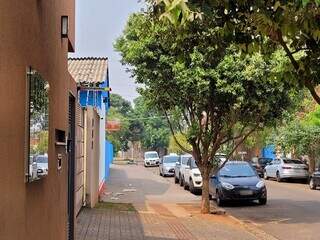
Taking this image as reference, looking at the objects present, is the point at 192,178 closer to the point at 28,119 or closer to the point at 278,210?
the point at 278,210

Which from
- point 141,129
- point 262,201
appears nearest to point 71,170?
point 262,201

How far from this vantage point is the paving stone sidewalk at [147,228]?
42.8 feet

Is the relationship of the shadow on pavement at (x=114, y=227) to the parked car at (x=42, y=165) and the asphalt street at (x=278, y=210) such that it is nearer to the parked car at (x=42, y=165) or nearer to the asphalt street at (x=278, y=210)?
the asphalt street at (x=278, y=210)

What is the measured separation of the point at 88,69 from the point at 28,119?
18799 millimetres

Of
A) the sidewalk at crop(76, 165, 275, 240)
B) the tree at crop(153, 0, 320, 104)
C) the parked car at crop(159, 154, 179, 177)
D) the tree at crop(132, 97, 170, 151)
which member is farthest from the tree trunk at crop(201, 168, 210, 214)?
the tree at crop(132, 97, 170, 151)

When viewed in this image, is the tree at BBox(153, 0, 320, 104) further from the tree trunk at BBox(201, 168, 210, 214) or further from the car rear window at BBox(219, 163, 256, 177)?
the car rear window at BBox(219, 163, 256, 177)

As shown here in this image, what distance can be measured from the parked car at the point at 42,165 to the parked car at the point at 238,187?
16.2 metres

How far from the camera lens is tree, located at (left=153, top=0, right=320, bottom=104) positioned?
5.23 meters

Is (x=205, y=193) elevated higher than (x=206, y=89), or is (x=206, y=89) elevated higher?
(x=206, y=89)

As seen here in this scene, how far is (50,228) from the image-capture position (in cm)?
703

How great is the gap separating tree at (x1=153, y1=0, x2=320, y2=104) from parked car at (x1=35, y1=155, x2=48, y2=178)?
1853mm

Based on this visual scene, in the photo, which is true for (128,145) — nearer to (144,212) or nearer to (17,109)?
(144,212)

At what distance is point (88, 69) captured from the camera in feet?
77.8

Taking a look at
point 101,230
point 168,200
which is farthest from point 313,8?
point 168,200
